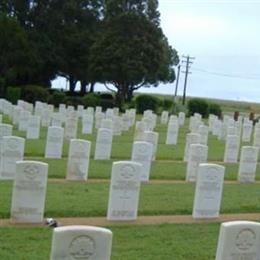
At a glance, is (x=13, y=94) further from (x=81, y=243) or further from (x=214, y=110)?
(x=81, y=243)

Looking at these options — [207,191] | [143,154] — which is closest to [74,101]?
[143,154]

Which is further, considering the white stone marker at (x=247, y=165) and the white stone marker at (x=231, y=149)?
the white stone marker at (x=231, y=149)

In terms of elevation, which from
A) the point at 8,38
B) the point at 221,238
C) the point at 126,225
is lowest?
the point at 126,225

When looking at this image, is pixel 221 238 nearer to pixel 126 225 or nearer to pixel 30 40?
pixel 126 225

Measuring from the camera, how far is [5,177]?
41.7ft

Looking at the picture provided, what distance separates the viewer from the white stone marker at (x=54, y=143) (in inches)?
640

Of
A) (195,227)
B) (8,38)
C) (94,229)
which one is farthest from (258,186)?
(8,38)

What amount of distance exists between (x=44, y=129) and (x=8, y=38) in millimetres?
27209

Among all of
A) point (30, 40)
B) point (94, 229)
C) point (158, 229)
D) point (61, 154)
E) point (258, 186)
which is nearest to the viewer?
point (94, 229)

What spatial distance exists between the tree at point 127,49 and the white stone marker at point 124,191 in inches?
1571

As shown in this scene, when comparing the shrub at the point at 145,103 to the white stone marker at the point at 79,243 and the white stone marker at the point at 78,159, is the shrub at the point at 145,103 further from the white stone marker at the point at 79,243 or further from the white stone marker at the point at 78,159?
the white stone marker at the point at 79,243

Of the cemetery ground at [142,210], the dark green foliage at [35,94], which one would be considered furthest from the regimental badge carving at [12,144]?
the dark green foliage at [35,94]

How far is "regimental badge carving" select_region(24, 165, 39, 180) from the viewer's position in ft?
29.9

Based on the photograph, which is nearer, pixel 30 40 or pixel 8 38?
pixel 8 38
